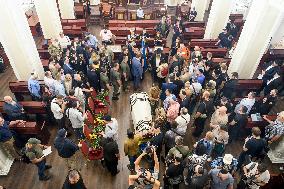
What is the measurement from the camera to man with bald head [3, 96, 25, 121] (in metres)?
6.91

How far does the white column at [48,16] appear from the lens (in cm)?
1102

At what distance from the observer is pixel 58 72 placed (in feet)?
26.9

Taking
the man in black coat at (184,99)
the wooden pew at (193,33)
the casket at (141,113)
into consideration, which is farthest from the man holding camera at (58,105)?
the wooden pew at (193,33)

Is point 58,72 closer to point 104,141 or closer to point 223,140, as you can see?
point 104,141

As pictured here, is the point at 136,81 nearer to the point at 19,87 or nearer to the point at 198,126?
the point at 198,126

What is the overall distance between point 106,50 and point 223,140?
4954mm

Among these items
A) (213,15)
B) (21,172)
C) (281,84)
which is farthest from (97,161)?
(213,15)

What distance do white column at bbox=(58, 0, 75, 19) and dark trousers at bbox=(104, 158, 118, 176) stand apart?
9489 millimetres

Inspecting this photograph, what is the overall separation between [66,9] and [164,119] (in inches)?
365

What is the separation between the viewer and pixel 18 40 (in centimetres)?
819

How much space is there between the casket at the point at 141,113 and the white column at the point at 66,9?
782 centimetres

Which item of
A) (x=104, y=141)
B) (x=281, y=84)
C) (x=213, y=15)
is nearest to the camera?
(x=104, y=141)

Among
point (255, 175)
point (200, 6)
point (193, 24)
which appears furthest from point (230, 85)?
point (200, 6)

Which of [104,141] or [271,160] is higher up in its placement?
[104,141]
